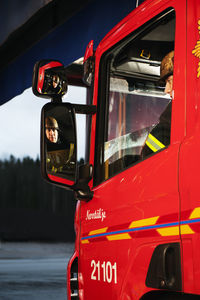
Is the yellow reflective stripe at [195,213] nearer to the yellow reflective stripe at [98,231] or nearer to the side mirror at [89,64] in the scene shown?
the yellow reflective stripe at [98,231]

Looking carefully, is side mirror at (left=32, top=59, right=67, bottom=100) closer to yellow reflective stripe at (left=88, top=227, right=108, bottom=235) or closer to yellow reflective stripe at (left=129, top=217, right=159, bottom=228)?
yellow reflective stripe at (left=88, top=227, right=108, bottom=235)

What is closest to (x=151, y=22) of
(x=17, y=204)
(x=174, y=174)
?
(x=174, y=174)

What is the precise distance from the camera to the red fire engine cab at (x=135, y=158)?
5.92ft

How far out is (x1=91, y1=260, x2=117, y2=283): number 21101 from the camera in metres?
2.20

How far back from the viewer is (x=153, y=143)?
2.11m

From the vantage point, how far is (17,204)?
35.2 m

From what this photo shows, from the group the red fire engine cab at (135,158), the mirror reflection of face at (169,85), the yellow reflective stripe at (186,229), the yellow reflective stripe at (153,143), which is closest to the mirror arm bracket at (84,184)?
the red fire engine cab at (135,158)

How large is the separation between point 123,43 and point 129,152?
541mm

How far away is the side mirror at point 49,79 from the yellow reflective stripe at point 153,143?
0.56 metres

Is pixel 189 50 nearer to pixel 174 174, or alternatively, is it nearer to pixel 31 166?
pixel 174 174

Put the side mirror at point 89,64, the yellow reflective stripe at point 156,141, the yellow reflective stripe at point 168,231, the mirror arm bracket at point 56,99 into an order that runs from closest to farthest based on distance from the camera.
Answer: the yellow reflective stripe at point 168,231, the yellow reflective stripe at point 156,141, the mirror arm bracket at point 56,99, the side mirror at point 89,64

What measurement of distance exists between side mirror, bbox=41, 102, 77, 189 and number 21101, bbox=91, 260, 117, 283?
39 cm

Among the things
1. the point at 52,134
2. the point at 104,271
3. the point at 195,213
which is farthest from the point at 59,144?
the point at 195,213

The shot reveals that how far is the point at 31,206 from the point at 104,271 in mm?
33456
